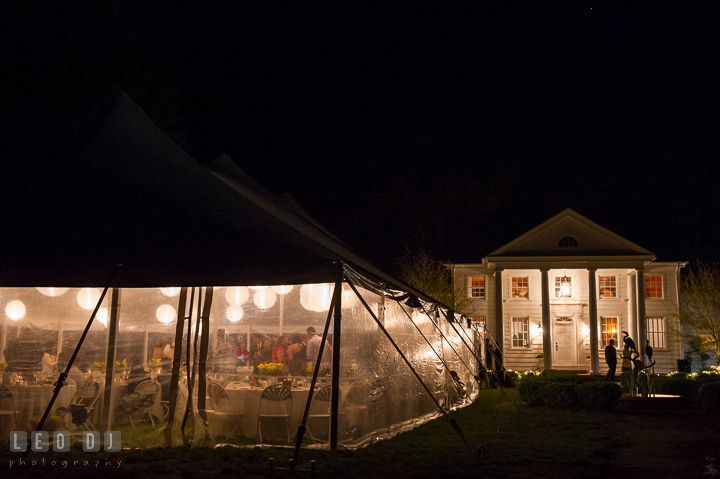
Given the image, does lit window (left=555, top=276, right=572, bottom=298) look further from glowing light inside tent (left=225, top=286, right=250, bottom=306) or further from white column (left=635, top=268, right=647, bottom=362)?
glowing light inside tent (left=225, top=286, right=250, bottom=306)

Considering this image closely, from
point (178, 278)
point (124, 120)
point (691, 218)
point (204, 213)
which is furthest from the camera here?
point (691, 218)

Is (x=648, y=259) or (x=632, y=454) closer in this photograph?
(x=632, y=454)

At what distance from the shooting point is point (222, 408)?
7.54m

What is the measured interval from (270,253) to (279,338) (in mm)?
1090

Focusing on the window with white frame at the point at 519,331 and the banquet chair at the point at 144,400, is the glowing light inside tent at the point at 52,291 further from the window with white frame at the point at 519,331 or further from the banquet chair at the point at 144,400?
the window with white frame at the point at 519,331

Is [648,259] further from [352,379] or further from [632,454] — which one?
[352,379]

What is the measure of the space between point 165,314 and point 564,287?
21063mm

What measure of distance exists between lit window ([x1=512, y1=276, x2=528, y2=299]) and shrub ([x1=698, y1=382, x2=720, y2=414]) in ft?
45.9

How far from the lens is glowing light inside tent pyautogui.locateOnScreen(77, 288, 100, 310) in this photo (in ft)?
25.5


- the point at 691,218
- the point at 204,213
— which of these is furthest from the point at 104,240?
the point at 691,218

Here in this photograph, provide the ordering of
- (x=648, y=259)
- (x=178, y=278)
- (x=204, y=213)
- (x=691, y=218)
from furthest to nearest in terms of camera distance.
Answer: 1. (x=691, y=218)
2. (x=648, y=259)
3. (x=204, y=213)
4. (x=178, y=278)

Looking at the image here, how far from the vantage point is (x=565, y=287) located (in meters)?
25.9

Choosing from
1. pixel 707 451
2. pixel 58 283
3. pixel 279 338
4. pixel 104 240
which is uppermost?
pixel 104 240

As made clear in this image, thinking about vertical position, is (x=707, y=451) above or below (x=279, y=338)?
below
